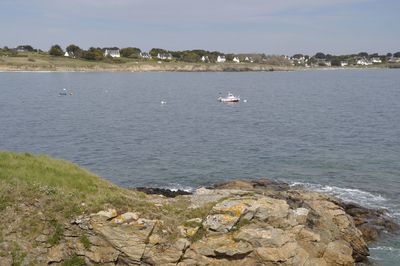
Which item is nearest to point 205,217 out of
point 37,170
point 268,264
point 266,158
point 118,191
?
point 268,264

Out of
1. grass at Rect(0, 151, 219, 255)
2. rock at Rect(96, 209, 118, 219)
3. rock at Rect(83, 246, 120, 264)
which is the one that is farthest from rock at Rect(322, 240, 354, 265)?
rock at Rect(96, 209, 118, 219)

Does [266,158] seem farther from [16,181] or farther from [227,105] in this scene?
[227,105]

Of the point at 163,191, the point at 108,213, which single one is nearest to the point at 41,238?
the point at 108,213

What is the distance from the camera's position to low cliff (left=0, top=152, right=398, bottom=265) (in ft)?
64.0

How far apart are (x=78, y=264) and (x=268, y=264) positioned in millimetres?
7969

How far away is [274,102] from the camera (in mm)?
111750

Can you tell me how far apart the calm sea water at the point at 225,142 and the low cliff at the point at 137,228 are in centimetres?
852

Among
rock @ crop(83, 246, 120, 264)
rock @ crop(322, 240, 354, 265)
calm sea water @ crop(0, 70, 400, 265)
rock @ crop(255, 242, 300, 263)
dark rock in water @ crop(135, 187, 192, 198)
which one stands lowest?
calm sea water @ crop(0, 70, 400, 265)

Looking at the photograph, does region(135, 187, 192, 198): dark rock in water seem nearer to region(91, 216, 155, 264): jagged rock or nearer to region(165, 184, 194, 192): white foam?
region(165, 184, 194, 192): white foam

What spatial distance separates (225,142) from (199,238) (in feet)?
131

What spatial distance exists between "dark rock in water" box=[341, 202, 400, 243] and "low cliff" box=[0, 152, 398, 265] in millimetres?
6767

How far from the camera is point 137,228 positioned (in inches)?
782

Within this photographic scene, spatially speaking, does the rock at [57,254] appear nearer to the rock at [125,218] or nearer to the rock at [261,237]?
the rock at [125,218]

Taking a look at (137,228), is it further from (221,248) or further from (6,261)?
(6,261)
